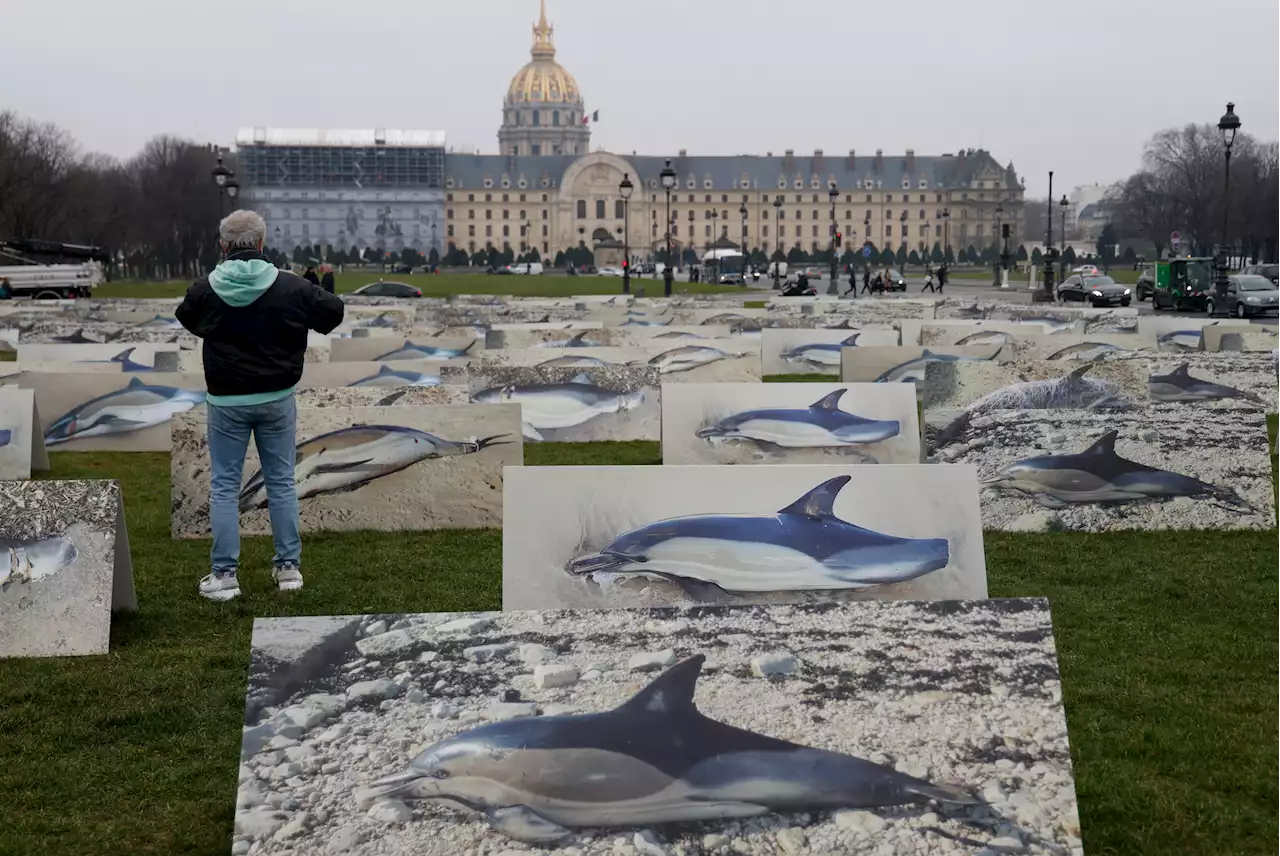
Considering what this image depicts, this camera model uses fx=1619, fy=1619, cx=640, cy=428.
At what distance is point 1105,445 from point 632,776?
5.68 m

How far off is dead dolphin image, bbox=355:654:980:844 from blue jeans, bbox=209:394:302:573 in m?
3.53

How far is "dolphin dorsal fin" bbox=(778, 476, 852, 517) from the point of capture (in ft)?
17.4

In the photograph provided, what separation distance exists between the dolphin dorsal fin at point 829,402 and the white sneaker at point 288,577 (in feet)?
12.8

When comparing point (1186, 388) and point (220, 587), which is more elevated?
point (1186, 388)

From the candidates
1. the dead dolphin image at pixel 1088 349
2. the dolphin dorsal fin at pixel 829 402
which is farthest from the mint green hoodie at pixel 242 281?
the dead dolphin image at pixel 1088 349

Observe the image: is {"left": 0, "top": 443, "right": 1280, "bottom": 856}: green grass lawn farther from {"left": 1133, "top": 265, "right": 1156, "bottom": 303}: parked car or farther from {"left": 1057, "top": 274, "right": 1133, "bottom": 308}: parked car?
{"left": 1133, "top": 265, "right": 1156, "bottom": 303}: parked car

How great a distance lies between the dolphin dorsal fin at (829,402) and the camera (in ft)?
32.5

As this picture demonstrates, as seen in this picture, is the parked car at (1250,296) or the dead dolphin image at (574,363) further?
the parked car at (1250,296)

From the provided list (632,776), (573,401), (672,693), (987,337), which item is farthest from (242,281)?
(987,337)

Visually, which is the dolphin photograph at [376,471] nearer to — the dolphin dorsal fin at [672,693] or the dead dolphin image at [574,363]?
the dead dolphin image at [574,363]

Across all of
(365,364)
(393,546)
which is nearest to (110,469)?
(365,364)

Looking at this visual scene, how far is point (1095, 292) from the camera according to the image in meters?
49.0

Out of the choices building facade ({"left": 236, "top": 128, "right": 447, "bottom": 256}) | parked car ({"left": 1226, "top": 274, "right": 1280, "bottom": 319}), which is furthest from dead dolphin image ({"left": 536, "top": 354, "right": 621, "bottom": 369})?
building facade ({"left": 236, "top": 128, "right": 447, "bottom": 256})

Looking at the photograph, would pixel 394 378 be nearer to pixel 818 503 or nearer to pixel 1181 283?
pixel 818 503
